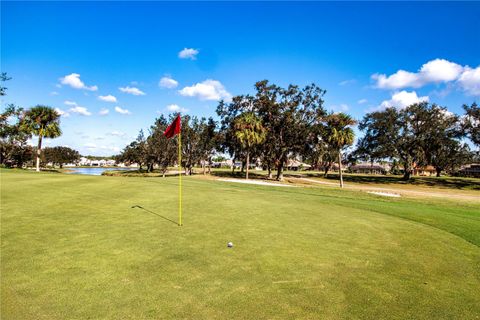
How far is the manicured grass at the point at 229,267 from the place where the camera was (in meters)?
4.48

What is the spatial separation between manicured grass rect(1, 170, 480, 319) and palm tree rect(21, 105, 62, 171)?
47.5 meters

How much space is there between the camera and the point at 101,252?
6.78 m

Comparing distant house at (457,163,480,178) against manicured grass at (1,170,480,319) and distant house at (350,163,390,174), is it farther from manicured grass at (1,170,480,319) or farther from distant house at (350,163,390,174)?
manicured grass at (1,170,480,319)

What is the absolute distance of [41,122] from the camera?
5091 cm

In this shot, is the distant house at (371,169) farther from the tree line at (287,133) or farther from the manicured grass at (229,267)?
the manicured grass at (229,267)

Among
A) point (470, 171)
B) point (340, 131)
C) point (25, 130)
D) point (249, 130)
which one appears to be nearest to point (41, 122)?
point (25, 130)

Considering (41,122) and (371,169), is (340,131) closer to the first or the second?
(41,122)

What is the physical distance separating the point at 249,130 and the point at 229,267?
4339cm

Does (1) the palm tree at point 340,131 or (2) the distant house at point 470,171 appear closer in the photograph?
(1) the palm tree at point 340,131

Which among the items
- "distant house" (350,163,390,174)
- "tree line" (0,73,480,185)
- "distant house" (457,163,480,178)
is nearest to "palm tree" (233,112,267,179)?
"tree line" (0,73,480,185)

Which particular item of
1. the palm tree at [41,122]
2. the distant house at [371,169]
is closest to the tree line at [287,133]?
the palm tree at [41,122]

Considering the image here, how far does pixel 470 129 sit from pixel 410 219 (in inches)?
2137

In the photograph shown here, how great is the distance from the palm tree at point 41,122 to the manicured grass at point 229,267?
4746cm

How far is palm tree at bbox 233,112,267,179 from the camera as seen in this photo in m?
47.9
